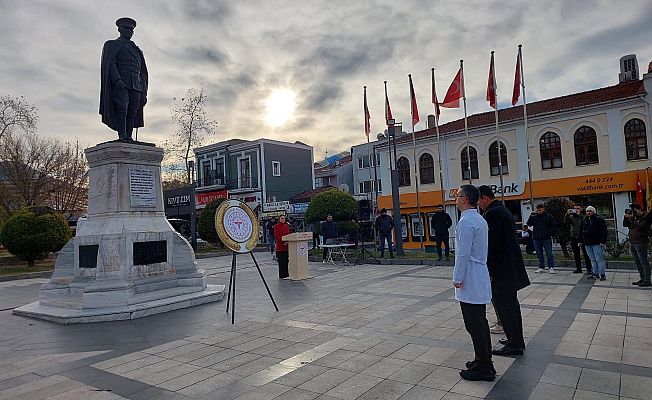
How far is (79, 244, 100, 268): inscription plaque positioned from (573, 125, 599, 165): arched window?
2413cm

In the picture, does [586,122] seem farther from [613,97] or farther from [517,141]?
[517,141]

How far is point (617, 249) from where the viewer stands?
12664 millimetres

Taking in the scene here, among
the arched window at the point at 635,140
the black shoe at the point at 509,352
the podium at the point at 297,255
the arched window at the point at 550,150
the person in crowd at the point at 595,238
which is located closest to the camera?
the black shoe at the point at 509,352

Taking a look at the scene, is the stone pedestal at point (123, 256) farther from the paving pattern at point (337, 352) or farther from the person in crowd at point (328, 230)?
the person in crowd at point (328, 230)

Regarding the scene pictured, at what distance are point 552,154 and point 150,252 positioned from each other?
76.0 feet

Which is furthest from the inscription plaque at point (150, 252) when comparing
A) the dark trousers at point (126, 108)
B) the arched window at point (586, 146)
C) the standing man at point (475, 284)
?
the arched window at point (586, 146)

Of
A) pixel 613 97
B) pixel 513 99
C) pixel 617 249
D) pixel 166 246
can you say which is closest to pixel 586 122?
pixel 613 97

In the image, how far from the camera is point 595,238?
31.1ft

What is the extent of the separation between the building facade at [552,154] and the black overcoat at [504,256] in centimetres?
1663

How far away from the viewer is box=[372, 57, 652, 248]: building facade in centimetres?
2241

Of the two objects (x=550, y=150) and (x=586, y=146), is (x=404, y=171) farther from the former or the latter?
(x=586, y=146)

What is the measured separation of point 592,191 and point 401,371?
75.2 feet

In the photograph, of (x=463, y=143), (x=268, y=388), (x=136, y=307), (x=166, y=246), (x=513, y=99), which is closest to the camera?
(x=268, y=388)

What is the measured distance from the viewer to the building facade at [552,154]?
73.5ft
